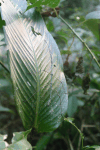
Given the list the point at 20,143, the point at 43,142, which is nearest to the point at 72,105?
the point at 43,142

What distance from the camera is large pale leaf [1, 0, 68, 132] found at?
0.42 meters

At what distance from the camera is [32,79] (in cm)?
42

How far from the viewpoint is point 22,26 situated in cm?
44

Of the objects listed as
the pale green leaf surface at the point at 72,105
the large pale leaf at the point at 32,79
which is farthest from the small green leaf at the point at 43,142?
the large pale leaf at the point at 32,79

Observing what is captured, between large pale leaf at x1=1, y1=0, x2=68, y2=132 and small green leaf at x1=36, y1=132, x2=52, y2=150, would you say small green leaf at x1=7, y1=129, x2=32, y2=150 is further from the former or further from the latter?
small green leaf at x1=36, y1=132, x2=52, y2=150

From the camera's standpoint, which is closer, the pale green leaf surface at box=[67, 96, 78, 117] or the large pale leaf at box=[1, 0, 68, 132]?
the large pale leaf at box=[1, 0, 68, 132]

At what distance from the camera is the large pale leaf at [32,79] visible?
0.42m

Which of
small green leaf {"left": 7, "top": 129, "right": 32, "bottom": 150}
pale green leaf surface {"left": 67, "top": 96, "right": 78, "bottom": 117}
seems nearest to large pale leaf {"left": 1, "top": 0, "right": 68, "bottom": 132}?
small green leaf {"left": 7, "top": 129, "right": 32, "bottom": 150}

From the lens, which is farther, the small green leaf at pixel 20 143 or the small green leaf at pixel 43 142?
the small green leaf at pixel 43 142

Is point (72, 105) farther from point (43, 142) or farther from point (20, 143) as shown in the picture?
point (20, 143)

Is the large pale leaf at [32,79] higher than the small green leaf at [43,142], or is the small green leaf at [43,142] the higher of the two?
the large pale leaf at [32,79]

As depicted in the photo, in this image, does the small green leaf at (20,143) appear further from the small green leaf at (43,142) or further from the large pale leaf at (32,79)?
the small green leaf at (43,142)

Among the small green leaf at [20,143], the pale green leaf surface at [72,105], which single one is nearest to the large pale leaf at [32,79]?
the small green leaf at [20,143]

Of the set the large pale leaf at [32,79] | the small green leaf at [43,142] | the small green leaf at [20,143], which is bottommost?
the small green leaf at [43,142]
